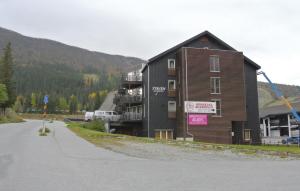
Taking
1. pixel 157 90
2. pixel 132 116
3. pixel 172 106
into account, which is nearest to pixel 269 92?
pixel 132 116

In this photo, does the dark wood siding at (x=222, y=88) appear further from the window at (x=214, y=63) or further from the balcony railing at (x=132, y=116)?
the balcony railing at (x=132, y=116)

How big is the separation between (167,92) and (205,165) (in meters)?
31.5

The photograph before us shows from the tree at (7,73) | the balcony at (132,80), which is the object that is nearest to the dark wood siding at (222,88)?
the balcony at (132,80)

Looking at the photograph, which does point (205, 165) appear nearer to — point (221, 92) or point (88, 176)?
point (88, 176)

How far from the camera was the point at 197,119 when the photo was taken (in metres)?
45.1

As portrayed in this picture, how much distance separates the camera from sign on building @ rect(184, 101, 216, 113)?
44.8 m

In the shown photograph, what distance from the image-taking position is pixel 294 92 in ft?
496

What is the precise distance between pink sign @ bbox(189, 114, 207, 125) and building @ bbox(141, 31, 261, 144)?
0.41 metres

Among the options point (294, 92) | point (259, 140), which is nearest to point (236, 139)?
point (259, 140)

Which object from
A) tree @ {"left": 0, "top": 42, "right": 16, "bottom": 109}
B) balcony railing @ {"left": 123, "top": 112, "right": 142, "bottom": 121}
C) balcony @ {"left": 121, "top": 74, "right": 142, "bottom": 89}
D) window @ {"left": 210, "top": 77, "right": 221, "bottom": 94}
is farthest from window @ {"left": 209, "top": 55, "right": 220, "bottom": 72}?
tree @ {"left": 0, "top": 42, "right": 16, "bottom": 109}

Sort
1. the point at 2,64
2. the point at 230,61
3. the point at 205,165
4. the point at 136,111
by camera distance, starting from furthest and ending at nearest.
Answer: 1. the point at 2,64
2. the point at 136,111
3. the point at 230,61
4. the point at 205,165

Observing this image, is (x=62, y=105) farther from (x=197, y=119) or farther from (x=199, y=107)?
(x=197, y=119)

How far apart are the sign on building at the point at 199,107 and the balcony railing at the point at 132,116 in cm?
727

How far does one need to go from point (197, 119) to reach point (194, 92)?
3.17m
